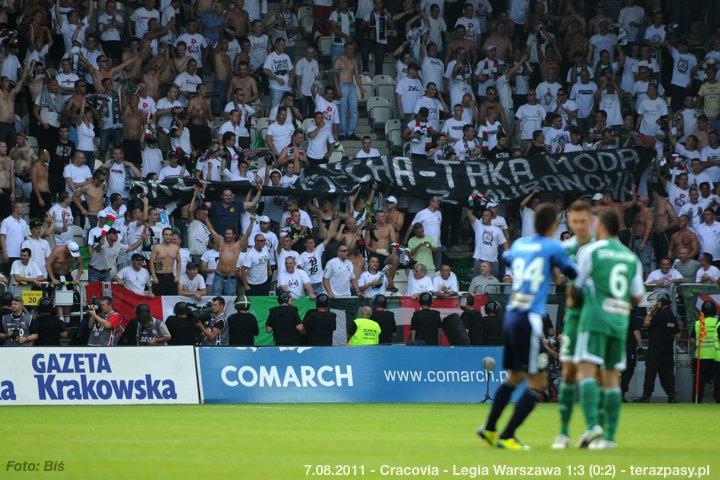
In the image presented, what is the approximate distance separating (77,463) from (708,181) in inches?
838

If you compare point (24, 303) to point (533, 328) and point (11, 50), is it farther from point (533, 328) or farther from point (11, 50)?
point (533, 328)

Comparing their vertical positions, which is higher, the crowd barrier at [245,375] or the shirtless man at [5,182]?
the shirtless man at [5,182]

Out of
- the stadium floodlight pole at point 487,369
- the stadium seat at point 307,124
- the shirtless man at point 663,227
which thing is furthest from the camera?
the stadium seat at point 307,124

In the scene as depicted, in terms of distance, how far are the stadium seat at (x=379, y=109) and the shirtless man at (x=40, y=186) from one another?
8.17 metres

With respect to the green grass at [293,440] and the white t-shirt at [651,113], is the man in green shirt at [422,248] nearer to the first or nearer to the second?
the green grass at [293,440]

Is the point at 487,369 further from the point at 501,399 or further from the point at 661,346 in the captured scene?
the point at 501,399

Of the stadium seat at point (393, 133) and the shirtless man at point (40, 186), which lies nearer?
the shirtless man at point (40, 186)

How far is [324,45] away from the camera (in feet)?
109

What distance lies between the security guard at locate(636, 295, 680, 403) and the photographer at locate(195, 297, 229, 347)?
8012mm

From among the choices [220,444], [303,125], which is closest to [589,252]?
[220,444]

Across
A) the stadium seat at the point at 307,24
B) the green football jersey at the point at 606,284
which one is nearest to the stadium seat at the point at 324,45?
the stadium seat at the point at 307,24

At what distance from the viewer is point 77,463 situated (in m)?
11.8

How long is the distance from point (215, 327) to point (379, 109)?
8.81 metres

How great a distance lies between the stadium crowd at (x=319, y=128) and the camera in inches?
1080
